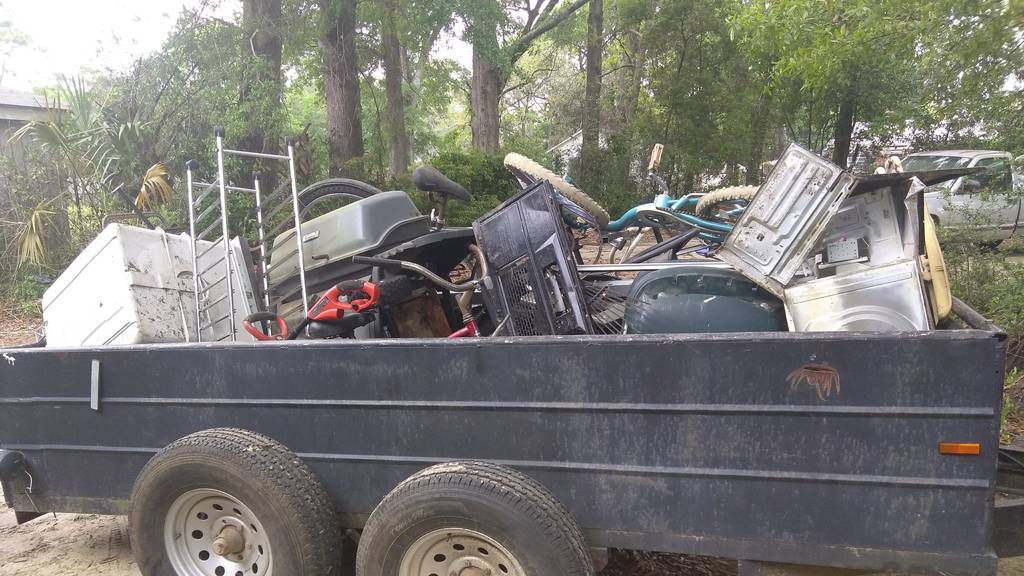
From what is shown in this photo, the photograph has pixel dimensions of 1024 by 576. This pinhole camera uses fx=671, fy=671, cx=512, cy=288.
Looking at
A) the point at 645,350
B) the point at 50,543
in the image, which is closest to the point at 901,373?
the point at 645,350

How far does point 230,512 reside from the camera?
2635 millimetres

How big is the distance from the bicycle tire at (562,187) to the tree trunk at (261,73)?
6514 millimetres

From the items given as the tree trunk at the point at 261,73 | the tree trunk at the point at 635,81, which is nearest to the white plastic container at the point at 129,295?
the tree trunk at the point at 261,73

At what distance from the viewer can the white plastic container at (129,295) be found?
9.50ft

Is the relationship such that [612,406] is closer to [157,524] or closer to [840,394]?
[840,394]

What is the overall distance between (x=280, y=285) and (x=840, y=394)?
8.95ft

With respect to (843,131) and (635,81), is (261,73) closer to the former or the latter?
(635,81)

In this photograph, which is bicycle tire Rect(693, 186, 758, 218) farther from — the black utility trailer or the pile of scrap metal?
the black utility trailer

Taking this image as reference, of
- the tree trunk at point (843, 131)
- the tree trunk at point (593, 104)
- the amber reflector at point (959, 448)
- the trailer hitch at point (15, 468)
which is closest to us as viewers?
the amber reflector at point (959, 448)

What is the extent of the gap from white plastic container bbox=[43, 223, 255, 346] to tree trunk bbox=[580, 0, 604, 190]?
1088cm

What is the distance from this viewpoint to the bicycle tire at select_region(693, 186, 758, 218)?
10.8 ft

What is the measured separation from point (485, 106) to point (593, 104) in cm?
259

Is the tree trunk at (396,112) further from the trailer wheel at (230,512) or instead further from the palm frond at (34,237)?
the trailer wheel at (230,512)

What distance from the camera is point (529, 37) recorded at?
45.9 feet
